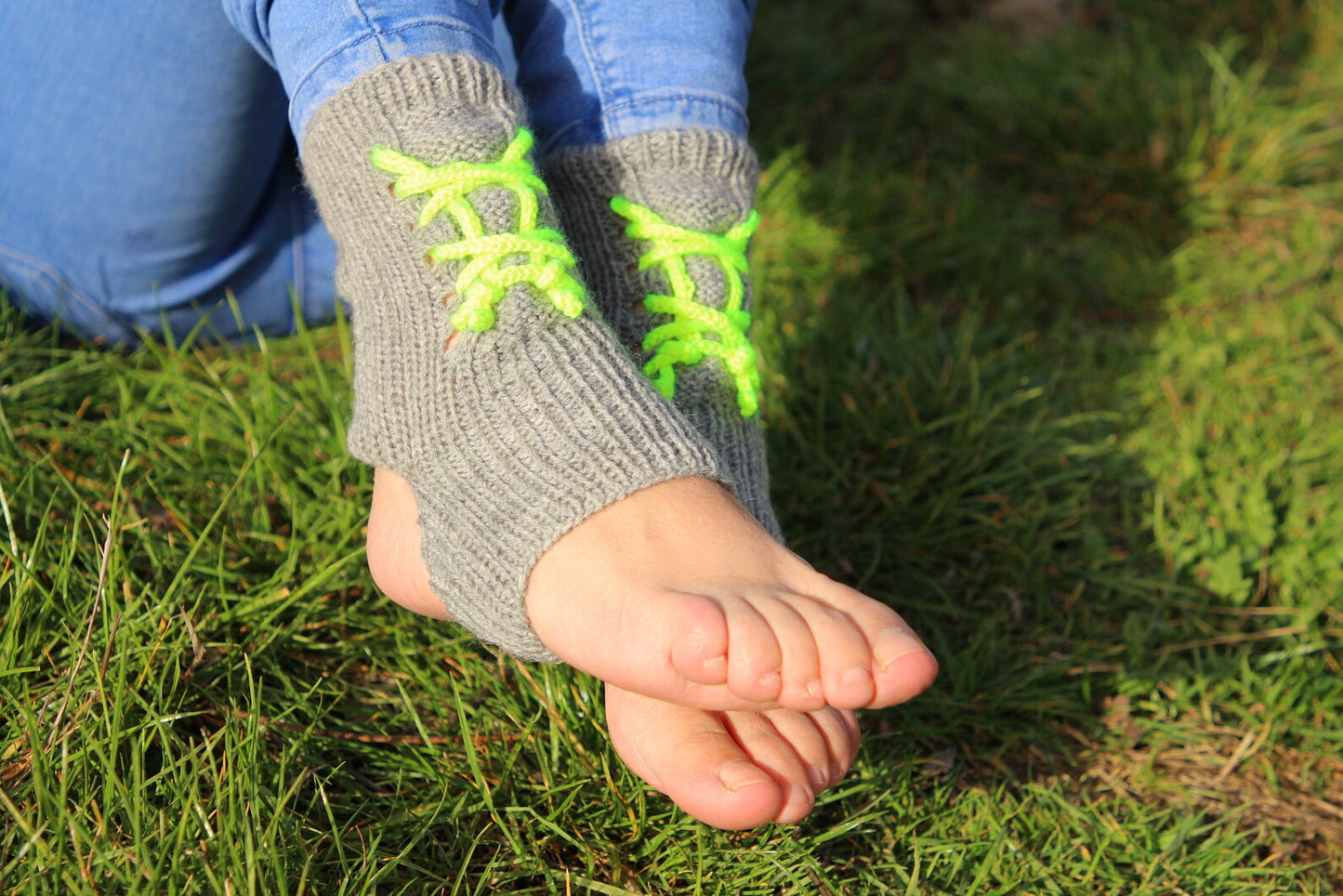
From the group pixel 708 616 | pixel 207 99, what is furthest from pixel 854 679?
pixel 207 99

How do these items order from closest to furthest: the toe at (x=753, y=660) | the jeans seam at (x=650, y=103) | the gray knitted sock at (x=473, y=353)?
the toe at (x=753, y=660) < the gray knitted sock at (x=473, y=353) < the jeans seam at (x=650, y=103)

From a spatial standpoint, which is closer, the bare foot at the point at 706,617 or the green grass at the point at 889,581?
the bare foot at the point at 706,617

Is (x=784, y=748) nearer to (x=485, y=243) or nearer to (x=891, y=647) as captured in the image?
(x=891, y=647)

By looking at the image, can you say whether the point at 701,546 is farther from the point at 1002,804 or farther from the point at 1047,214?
the point at 1047,214

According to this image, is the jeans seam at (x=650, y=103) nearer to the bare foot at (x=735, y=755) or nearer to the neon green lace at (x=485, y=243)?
the neon green lace at (x=485, y=243)

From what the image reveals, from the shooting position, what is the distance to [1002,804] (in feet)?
4.00

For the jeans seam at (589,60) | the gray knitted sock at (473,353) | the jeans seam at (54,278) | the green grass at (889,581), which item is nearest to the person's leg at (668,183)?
the jeans seam at (589,60)

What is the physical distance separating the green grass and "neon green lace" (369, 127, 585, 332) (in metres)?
0.39

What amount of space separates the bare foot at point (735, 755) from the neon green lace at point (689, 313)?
13.2 inches

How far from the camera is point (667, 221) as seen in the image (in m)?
1.18

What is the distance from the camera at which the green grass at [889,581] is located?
1033 mm

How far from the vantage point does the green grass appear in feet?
3.39

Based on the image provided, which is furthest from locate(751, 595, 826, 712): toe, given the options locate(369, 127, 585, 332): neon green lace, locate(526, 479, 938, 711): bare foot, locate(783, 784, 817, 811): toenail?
locate(369, 127, 585, 332): neon green lace

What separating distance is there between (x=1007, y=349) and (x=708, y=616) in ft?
3.87
